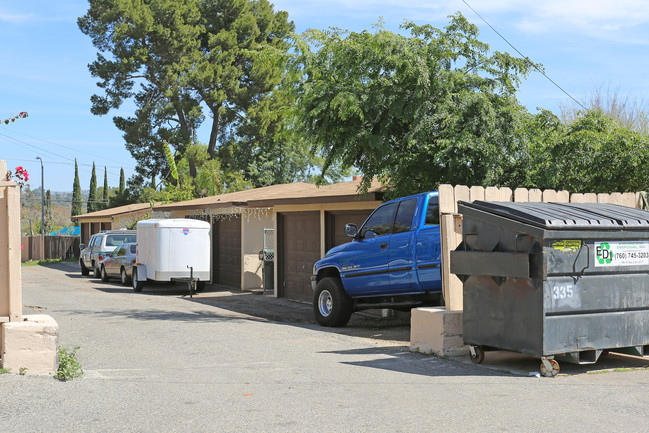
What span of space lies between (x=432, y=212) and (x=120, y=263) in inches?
646

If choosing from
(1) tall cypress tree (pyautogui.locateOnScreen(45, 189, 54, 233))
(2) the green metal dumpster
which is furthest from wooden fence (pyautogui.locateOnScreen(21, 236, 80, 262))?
(2) the green metal dumpster

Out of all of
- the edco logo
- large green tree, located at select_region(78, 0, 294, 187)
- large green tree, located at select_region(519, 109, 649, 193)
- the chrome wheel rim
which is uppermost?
large green tree, located at select_region(78, 0, 294, 187)

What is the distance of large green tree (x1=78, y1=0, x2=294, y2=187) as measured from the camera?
40688mm

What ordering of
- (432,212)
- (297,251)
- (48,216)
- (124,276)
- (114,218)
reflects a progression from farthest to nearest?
(48,216)
(114,218)
(124,276)
(297,251)
(432,212)

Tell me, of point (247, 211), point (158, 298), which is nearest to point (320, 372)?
point (158, 298)

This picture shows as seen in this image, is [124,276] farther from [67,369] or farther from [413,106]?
[67,369]

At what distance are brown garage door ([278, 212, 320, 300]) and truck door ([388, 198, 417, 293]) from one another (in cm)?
639

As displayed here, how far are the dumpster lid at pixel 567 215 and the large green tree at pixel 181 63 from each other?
33224mm

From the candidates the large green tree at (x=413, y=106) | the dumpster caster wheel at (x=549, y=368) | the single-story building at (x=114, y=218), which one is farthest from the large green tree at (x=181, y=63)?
the dumpster caster wheel at (x=549, y=368)

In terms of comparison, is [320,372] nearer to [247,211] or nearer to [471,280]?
[471,280]

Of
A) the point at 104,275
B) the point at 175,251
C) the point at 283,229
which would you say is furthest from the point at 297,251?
the point at 104,275

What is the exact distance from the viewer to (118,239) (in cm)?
2880

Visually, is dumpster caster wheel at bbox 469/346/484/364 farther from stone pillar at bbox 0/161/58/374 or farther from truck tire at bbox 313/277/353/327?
stone pillar at bbox 0/161/58/374

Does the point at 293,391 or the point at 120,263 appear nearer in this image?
the point at 293,391
